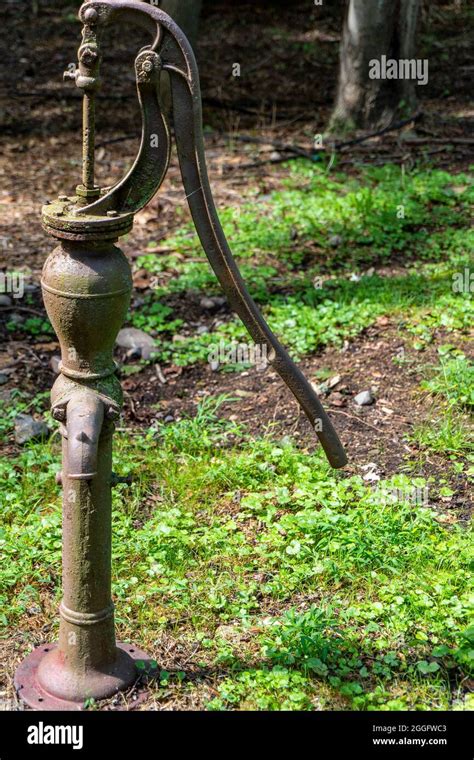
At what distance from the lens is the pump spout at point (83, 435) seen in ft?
7.65

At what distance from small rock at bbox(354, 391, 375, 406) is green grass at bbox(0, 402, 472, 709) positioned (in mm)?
498

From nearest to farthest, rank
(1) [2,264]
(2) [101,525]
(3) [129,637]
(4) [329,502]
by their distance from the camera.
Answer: (2) [101,525], (3) [129,637], (4) [329,502], (1) [2,264]

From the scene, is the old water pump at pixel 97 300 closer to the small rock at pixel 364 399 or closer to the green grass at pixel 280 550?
the green grass at pixel 280 550

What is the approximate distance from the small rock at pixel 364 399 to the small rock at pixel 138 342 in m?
1.11

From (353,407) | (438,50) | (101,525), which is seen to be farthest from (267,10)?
(101,525)

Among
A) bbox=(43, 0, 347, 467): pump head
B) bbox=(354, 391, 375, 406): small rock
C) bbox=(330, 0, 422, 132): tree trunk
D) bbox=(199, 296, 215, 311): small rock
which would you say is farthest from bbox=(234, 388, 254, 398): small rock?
bbox=(330, 0, 422, 132): tree trunk

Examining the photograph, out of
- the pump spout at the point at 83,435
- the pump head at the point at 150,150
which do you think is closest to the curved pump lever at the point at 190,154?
the pump head at the point at 150,150

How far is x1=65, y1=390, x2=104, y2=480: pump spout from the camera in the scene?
233 centimetres

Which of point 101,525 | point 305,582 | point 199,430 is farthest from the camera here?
point 199,430

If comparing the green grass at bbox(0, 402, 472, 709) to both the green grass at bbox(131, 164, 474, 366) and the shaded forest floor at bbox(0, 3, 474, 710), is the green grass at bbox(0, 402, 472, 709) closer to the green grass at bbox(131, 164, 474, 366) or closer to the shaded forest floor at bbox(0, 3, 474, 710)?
the shaded forest floor at bbox(0, 3, 474, 710)

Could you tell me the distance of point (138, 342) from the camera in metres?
4.75

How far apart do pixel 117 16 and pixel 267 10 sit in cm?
1093

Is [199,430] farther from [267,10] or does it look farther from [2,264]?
[267,10]

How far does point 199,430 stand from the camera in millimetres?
3975
